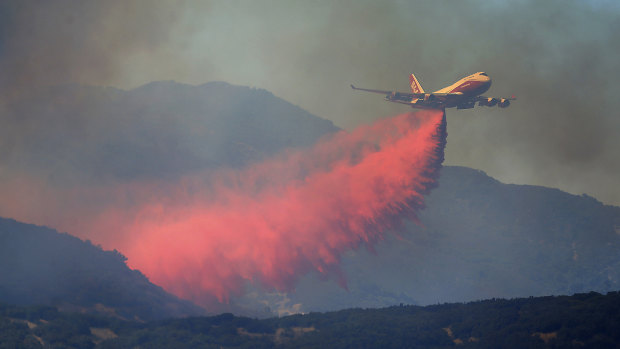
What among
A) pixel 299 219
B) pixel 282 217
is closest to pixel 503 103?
pixel 299 219

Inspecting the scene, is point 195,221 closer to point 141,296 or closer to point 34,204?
point 141,296

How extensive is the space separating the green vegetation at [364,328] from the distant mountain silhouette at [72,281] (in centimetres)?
1038

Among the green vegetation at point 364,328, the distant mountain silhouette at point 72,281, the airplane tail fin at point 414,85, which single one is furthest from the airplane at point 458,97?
the distant mountain silhouette at point 72,281

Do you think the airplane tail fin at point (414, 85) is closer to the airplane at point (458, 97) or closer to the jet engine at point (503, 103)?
the airplane at point (458, 97)

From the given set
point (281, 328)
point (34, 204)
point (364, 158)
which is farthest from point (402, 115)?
point (34, 204)

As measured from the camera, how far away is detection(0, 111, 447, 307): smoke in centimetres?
10712

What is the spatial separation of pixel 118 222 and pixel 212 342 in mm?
52644

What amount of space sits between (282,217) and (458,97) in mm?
36631

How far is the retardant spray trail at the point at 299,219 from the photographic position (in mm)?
106688

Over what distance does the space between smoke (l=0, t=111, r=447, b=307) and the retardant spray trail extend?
162 mm

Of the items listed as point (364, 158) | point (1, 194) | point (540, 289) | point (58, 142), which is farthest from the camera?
point (540, 289)

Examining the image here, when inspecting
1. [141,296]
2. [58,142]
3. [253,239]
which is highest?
[58,142]

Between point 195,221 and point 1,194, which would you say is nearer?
point 195,221

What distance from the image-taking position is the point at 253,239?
383 ft
